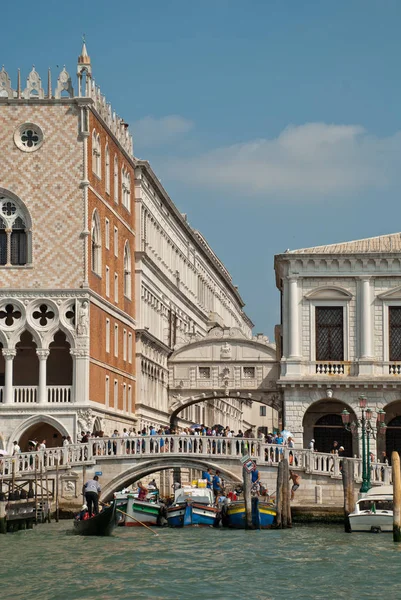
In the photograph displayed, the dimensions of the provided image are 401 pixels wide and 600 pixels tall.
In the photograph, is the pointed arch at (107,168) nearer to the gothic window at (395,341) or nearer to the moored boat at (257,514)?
the gothic window at (395,341)

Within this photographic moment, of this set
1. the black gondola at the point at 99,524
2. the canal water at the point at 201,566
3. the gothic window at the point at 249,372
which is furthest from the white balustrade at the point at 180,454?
the gothic window at the point at 249,372

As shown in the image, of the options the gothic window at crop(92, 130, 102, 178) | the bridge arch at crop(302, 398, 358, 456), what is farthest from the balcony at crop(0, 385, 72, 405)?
the bridge arch at crop(302, 398, 358, 456)

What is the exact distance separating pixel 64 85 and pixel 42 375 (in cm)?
925

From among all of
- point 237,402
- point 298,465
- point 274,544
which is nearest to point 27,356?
point 298,465

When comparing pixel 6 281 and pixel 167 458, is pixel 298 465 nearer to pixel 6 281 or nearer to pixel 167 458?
pixel 167 458

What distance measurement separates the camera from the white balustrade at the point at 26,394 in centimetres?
4834

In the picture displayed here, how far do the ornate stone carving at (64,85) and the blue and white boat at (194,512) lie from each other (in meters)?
14.9

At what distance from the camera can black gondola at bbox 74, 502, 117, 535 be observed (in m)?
35.8

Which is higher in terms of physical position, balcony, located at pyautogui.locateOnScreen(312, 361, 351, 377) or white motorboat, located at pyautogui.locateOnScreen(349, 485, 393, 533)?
balcony, located at pyautogui.locateOnScreen(312, 361, 351, 377)

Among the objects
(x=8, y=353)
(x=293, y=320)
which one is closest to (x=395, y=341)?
(x=293, y=320)

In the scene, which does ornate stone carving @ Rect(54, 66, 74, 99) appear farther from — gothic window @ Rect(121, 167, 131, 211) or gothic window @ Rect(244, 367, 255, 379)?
gothic window @ Rect(244, 367, 255, 379)

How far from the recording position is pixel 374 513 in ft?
121

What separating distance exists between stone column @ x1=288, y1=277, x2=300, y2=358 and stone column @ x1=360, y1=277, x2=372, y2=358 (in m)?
2.14

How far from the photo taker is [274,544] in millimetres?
34625
